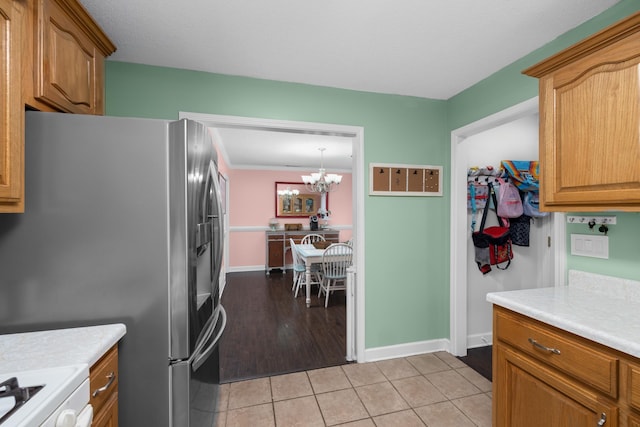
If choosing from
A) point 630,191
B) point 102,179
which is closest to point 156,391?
point 102,179

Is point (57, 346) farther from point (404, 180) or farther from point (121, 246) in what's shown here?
point (404, 180)

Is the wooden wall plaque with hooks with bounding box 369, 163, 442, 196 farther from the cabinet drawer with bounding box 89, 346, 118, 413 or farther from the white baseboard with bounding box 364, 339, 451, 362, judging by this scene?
the cabinet drawer with bounding box 89, 346, 118, 413

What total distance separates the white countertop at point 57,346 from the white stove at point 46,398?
48 millimetres

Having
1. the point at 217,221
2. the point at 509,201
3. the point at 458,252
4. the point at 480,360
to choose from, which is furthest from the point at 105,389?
the point at 509,201

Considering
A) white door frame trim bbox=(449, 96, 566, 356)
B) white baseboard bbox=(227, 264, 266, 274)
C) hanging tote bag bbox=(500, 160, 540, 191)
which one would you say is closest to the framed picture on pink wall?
white baseboard bbox=(227, 264, 266, 274)

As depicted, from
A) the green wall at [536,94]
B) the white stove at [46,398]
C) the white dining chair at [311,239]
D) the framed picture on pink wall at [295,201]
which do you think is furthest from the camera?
the framed picture on pink wall at [295,201]

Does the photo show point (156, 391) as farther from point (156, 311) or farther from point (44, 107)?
point (44, 107)

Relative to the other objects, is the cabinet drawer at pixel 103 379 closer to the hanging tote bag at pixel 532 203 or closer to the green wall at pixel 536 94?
the green wall at pixel 536 94

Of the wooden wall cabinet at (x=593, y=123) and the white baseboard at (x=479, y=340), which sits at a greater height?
the wooden wall cabinet at (x=593, y=123)

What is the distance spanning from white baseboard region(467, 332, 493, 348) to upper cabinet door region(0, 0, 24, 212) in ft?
10.5

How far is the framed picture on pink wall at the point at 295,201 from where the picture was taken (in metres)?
6.35

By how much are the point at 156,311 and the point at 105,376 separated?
0.26 m

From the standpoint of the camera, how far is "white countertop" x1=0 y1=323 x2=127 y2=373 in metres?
0.89

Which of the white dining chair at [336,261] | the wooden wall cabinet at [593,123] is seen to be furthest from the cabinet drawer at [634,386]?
the white dining chair at [336,261]
